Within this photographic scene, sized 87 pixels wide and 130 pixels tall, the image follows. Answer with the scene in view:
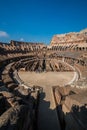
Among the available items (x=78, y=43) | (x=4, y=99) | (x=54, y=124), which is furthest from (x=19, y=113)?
(x=78, y=43)

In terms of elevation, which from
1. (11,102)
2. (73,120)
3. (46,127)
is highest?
(11,102)

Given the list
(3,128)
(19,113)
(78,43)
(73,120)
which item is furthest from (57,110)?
(78,43)

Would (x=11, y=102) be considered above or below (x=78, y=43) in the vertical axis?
below

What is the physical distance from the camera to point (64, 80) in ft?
65.6

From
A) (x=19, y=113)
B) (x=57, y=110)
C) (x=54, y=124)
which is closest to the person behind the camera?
(x=19, y=113)

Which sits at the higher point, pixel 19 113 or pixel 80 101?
pixel 19 113

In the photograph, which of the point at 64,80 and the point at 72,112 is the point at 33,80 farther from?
the point at 72,112

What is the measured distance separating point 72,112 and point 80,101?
4.88ft

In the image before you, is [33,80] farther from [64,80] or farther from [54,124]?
[54,124]

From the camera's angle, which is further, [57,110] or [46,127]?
[57,110]

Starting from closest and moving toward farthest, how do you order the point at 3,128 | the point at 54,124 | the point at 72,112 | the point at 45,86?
A: the point at 3,128, the point at 72,112, the point at 54,124, the point at 45,86

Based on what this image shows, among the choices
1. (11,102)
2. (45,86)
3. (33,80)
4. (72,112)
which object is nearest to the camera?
(11,102)

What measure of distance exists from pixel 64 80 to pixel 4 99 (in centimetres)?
1294

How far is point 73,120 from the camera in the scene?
8.21 meters
